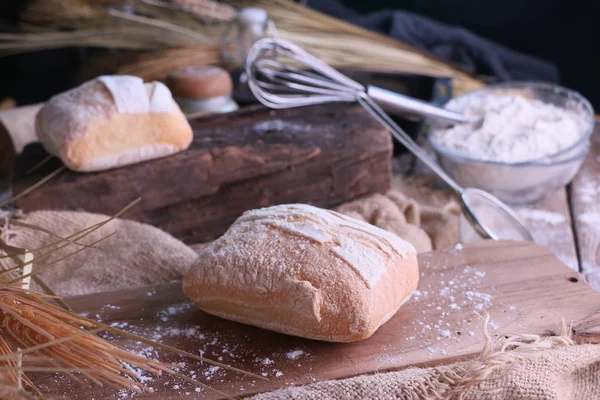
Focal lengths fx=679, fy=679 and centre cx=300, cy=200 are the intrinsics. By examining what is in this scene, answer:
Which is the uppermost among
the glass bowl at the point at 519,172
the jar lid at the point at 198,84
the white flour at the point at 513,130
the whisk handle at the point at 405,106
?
the jar lid at the point at 198,84

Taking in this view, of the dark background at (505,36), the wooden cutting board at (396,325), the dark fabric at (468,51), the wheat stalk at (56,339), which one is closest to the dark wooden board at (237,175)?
the wooden cutting board at (396,325)

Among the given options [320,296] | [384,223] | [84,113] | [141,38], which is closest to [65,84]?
[141,38]

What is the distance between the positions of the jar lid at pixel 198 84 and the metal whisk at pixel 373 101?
0.08m

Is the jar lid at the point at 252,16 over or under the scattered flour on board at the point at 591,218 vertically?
over

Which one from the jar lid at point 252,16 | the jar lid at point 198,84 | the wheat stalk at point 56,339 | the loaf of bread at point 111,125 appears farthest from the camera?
the jar lid at point 252,16

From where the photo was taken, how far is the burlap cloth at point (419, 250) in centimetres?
69

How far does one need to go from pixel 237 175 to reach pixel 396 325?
1.80 ft

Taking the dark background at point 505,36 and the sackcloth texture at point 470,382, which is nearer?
the sackcloth texture at point 470,382

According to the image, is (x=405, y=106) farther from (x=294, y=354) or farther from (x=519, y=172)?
(x=294, y=354)

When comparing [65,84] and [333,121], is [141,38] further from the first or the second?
[333,121]

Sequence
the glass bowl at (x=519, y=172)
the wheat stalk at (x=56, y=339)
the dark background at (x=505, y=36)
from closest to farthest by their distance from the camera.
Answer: the wheat stalk at (x=56, y=339), the glass bowl at (x=519, y=172), the dark background at (x=505, y=36)

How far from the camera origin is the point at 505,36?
7.59ft

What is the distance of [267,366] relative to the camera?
2.43 feet

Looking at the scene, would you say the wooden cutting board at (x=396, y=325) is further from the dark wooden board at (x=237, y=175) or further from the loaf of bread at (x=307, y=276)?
the dark wooden board at (x=237, y=175)
